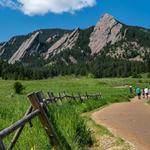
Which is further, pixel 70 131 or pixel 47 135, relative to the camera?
pixel 70 131

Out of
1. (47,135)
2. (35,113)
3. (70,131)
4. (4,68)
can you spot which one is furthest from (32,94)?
(4,68)

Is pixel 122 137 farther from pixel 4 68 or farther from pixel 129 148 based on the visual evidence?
pixel 4 68

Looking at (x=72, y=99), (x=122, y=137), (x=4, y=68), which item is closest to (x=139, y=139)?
(x=122, y=137)

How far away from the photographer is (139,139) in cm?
1425

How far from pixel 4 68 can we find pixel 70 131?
17216 cm

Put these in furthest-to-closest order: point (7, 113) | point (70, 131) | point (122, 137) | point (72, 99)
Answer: point (72, 99) < point (122, 137) < point (7, 113) < point (70, 131)

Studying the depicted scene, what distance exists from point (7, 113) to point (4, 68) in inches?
6688

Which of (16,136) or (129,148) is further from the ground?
(16,136)

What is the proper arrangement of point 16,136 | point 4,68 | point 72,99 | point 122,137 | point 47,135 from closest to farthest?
point 16,136 → point 47,135 → point 122,137 → point 72,99 → point 4,68

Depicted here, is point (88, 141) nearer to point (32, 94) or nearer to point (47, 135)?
point (47, 135)

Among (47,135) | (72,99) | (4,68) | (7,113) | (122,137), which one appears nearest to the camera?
(47,135)

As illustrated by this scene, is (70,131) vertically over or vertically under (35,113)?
under

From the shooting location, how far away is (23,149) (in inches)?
374

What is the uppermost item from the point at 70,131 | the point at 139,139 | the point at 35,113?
the point at 35,113
